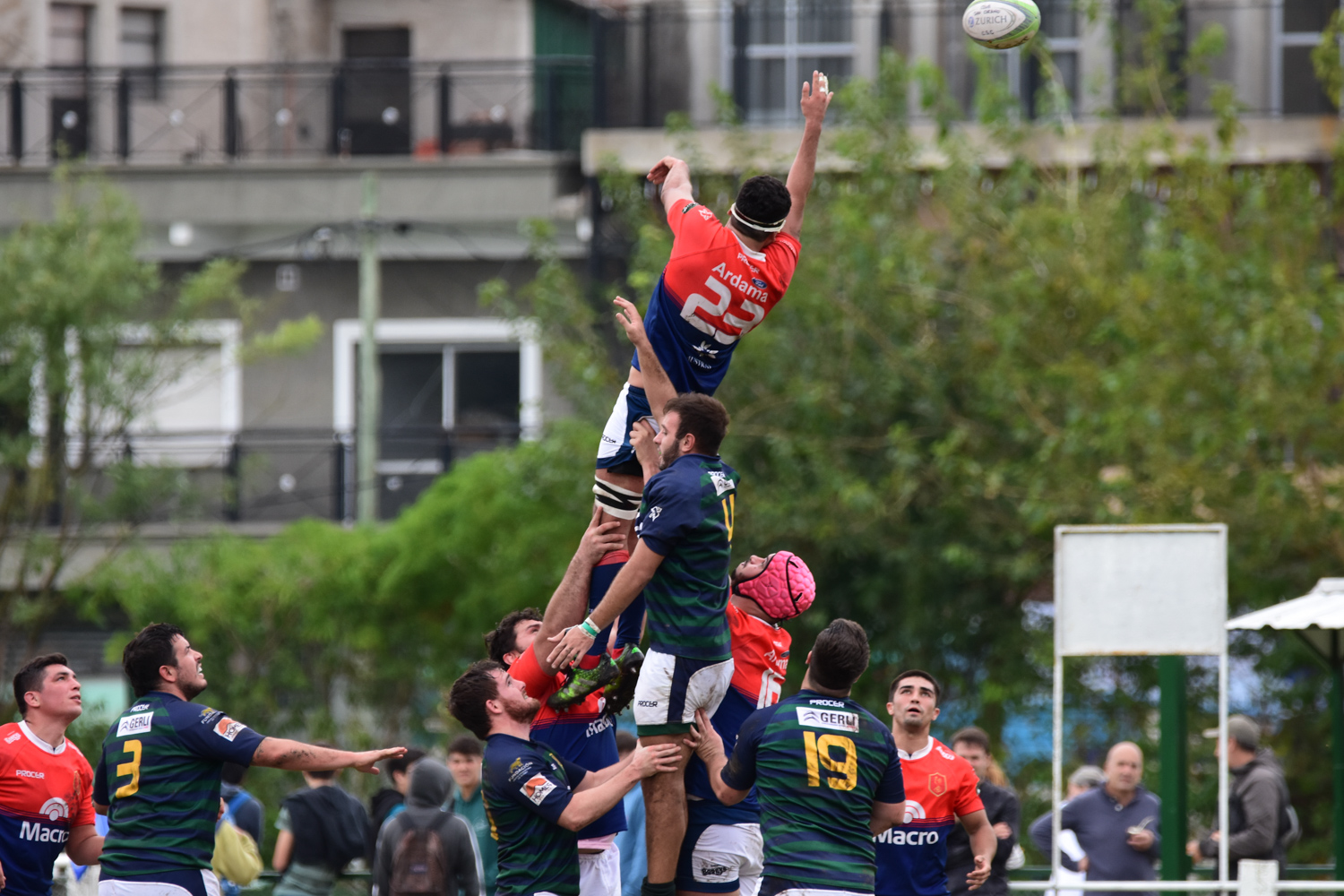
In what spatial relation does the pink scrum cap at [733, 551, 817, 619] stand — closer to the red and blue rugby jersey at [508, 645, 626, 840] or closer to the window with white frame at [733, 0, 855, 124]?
the red and blue rugby jersey at [508, 645, 626, 840]

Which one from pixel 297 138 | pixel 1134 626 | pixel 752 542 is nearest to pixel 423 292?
pixel 297 138

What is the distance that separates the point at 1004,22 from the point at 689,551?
11.2ft

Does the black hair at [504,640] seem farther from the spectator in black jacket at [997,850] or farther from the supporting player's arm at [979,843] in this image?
the spectator in black jacket at [997,850]

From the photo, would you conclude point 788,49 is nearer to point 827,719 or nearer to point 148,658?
point 148,658

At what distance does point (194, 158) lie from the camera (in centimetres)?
2277

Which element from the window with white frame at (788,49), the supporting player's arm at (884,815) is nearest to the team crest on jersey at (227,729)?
the supporting player's arm at (884,815)

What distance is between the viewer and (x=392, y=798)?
11328mm

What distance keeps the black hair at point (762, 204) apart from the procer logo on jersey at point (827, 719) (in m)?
1.99

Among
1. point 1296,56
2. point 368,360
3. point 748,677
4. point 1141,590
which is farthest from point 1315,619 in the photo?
point 1296,56

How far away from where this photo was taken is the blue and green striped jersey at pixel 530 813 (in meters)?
6.90

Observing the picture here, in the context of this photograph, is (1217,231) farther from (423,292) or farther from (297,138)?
(297,138)

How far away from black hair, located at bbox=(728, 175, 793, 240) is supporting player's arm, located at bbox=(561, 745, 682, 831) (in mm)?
2136

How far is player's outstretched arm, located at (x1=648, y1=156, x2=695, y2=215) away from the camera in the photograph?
784 centimetres

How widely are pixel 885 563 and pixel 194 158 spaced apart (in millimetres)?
10688
